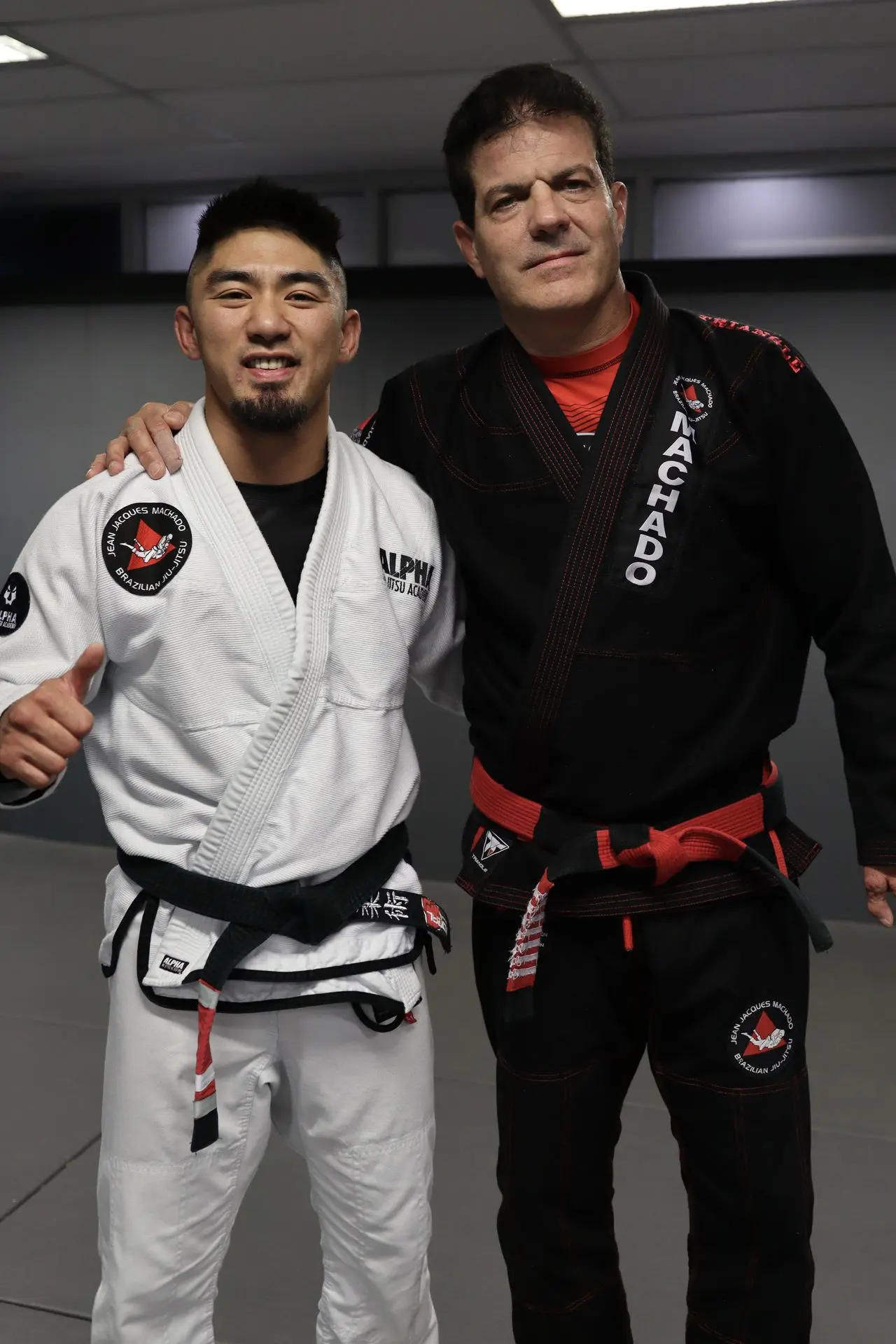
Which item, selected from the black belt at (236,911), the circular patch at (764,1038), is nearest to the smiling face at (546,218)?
the black belt at (236,911)

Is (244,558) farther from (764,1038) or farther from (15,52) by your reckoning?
(15,52)

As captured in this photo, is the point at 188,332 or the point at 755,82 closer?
the point at 188,332

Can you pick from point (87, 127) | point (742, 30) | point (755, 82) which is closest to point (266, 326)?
point (742, 30)

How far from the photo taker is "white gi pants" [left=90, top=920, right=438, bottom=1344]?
1.46 metres

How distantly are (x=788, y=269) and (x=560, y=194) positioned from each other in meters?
2.65

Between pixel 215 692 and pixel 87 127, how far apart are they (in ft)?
9.34

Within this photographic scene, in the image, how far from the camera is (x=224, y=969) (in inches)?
55.7

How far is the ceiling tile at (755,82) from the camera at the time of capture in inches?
117

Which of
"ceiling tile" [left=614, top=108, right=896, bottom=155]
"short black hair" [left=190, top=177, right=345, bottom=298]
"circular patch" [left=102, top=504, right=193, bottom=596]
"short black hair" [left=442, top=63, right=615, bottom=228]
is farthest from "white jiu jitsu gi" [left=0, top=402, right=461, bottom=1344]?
"ceiling tile" [left=614, top=108, right=896, bottom=155]

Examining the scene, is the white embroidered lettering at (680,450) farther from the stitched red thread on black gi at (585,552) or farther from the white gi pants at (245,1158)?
the white gi pants at (245,1158)

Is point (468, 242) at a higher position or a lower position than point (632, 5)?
lower

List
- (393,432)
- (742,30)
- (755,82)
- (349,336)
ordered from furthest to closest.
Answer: (755,82)
(742,30)
(393,432)
(349,336)

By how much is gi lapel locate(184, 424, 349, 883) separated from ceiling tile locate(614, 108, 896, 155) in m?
2.59

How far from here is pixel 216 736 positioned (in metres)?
1.44
